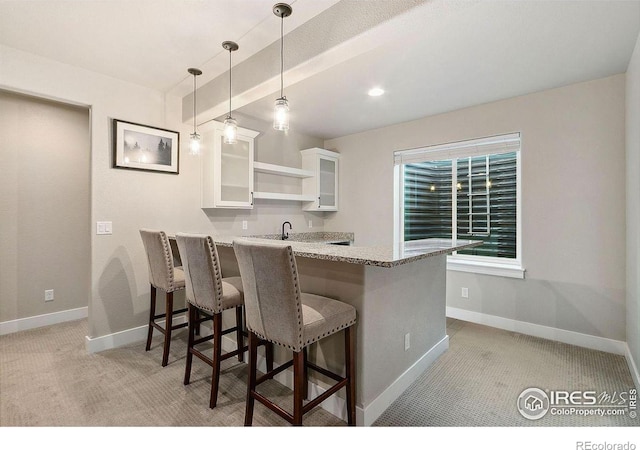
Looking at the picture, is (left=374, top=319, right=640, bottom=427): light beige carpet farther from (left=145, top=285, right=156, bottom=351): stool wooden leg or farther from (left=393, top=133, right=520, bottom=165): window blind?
(left=145, top=285, right=156, bottom=351): stool wooden leg

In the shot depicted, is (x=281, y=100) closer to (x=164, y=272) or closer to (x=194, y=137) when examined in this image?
(x=194, y=137)

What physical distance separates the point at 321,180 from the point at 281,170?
2.23 ft

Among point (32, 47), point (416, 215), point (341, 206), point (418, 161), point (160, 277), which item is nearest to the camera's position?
point (32, 47)

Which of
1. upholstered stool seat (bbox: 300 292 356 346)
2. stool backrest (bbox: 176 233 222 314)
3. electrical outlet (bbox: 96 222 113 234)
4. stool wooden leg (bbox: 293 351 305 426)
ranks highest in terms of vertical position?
electrical outlet (bbox: 96 222 113 234)

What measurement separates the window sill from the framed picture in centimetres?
326

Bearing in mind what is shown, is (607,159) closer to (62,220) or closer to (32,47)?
(32,47)

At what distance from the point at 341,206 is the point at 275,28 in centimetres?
288

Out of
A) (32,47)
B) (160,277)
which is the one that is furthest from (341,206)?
(32,47)

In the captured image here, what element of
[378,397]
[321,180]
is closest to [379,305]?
[378,397]

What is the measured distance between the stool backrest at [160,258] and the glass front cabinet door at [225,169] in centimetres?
83

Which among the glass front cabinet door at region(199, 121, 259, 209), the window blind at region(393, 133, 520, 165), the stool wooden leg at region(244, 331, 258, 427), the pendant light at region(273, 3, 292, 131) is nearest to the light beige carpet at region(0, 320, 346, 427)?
the stool wooden leg at region(244, 331, 258, 427)

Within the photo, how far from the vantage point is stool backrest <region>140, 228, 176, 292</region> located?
2.46 metres

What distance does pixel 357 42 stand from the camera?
5.85 ft
